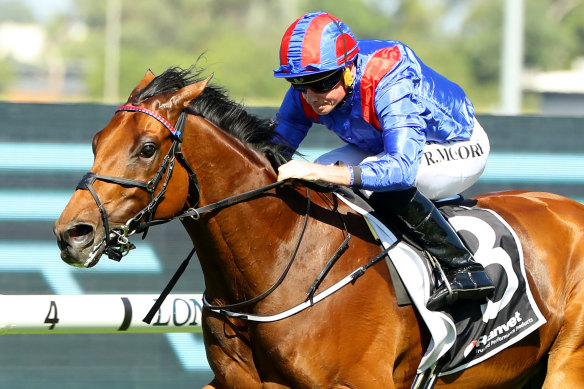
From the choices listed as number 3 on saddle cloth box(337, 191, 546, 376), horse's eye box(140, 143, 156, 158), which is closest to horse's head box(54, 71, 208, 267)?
horse's eye box(140, 143, 156, 158)

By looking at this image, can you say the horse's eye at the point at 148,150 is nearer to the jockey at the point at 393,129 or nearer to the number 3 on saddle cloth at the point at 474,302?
the jockey at the point at 393,129

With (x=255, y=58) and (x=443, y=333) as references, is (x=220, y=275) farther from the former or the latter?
(x=255, y=58)

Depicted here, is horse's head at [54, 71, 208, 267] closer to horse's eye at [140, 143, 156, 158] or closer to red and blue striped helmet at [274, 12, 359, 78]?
horse's eye at [140, 143, 156, 158]

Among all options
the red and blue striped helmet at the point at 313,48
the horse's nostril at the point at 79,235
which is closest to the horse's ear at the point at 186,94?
the red and blue striped helmet at the point at 313,48

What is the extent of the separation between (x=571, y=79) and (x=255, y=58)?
557 inches

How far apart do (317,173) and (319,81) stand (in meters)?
0.41

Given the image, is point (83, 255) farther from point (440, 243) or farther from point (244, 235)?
point (440, 243)

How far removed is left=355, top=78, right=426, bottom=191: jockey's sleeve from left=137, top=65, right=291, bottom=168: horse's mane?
0.43m

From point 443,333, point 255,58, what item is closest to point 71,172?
point 443,333

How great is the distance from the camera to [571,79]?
1156 inches

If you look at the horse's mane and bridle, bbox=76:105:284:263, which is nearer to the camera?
bridle, bbox=76:105:284:263

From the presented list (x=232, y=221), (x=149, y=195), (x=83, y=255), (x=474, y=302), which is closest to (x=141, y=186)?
(x=149, y=195)

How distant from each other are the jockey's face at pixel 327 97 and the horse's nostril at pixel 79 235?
41.3 inches

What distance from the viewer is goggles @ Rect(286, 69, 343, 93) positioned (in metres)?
3.30
